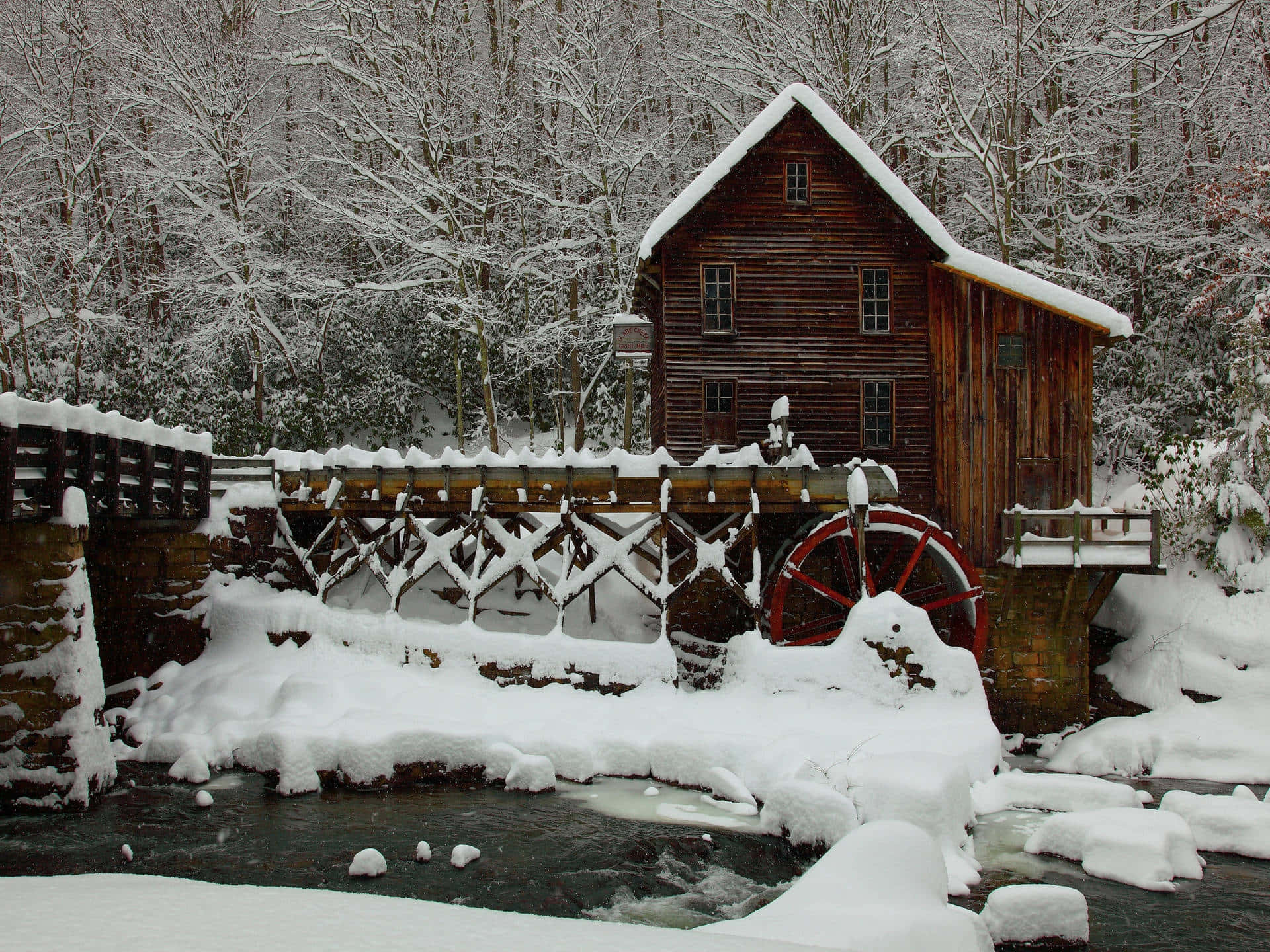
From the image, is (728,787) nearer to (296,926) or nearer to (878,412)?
(296,926)

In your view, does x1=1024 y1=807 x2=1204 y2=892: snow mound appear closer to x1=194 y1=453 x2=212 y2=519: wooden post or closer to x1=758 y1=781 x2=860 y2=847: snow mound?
x1=758 y1=781 x2=860 y2=847: snow mound

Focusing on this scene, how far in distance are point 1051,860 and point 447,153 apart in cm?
1998

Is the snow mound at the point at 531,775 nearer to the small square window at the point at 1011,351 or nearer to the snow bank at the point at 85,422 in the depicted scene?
the snow bank at the point at 85,422

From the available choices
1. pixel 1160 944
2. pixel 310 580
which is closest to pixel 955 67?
pixel 310 580

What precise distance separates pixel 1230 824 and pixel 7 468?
12808 millimetres

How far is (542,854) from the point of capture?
7.96 m

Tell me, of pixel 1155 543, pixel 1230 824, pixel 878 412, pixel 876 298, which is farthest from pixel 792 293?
pixel 1230 824

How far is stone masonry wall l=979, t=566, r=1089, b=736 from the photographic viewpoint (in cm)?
1350

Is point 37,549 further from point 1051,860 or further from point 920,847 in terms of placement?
point 1051,860

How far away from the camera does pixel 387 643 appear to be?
41.1ft

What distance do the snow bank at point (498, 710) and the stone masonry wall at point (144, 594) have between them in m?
0.39

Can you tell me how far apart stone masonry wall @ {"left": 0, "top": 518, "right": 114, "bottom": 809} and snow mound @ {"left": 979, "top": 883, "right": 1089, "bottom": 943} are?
8.96 metres

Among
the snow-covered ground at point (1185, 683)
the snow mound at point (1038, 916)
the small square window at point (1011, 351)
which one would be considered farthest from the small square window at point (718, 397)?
the snow mound at point (1038, 916)

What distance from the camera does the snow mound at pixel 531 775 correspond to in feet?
31.7
